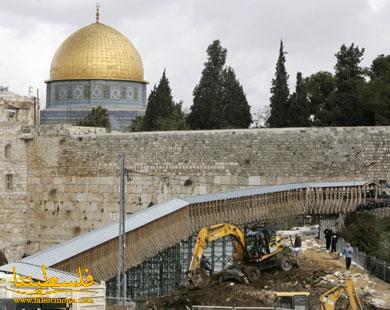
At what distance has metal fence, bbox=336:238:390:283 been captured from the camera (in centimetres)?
1897

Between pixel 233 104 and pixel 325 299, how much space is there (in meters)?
25.8

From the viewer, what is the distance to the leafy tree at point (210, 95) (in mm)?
40594

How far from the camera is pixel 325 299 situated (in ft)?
52.4

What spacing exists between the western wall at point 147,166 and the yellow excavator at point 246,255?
38.4 ft

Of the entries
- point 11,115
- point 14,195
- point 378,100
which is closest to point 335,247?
point 378,100

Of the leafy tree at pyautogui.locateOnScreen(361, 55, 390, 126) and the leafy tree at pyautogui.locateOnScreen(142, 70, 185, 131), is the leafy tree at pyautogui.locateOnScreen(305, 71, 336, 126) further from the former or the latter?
the leafy tree at pyautogui.locateOnScreen(142, 70, 185, 131)

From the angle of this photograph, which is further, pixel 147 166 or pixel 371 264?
pixel 147 166

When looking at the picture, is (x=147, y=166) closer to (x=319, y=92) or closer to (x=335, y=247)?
(x=319, y=92)

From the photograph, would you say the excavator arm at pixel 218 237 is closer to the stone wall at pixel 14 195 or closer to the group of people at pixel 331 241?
the group of people at pixel 331 241

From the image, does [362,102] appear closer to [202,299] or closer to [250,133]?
[250,133]

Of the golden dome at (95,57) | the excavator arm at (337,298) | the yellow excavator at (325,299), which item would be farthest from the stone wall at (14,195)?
the excavator arm at (337,298)

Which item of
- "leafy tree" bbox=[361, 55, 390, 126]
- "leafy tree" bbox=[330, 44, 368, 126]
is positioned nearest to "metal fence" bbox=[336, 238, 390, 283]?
"leafy tree" bbox=[361, 55, 390, 126]

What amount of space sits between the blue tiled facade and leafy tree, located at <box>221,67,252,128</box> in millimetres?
11454

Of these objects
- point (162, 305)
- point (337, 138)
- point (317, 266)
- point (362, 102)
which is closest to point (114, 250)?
point (162, 305)
